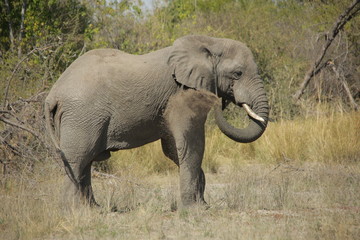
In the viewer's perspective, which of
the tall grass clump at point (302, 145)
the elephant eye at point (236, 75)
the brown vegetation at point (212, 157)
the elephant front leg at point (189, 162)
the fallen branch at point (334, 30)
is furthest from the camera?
the fallen branch at point (334, 30)

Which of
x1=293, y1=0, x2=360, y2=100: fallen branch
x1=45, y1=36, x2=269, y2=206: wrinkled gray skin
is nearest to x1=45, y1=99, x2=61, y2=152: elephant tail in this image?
x1=45, y1=36, x2=269, y2=206: wrinkled gray skin

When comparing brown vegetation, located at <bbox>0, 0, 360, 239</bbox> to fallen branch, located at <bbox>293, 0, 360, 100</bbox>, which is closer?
brown vegetation, located at <bbox>0, 0, 360, 239</bbox>

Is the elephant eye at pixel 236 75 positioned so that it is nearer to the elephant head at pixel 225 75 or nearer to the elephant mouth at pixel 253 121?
the elephant head at pixel 225 75

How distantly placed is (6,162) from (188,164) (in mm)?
2882

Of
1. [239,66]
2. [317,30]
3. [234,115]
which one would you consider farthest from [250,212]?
[317,30]

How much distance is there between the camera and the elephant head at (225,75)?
24.0 ft

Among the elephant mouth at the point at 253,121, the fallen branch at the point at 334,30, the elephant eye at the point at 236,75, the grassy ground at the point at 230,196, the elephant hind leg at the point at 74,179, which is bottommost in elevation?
the grassy ground at the point at 230,196

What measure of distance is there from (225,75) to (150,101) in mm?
1027

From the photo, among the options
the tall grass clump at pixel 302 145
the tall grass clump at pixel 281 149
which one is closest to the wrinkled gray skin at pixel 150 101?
the tall grass clump at pixel 281 149

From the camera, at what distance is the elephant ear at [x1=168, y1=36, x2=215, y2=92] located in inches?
287

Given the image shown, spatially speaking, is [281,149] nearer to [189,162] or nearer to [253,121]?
[253,121]

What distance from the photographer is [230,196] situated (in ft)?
25.3

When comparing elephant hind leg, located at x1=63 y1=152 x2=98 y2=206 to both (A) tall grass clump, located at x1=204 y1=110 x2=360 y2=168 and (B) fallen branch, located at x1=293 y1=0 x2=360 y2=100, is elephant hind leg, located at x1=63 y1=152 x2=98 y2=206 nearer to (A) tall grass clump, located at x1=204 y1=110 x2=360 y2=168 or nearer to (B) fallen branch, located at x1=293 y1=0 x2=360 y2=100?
(A) tall grass clump, located at x1=204 y1=110 x2=360 y2=168

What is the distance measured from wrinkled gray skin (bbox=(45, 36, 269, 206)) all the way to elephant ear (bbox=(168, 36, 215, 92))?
0.04 feet
